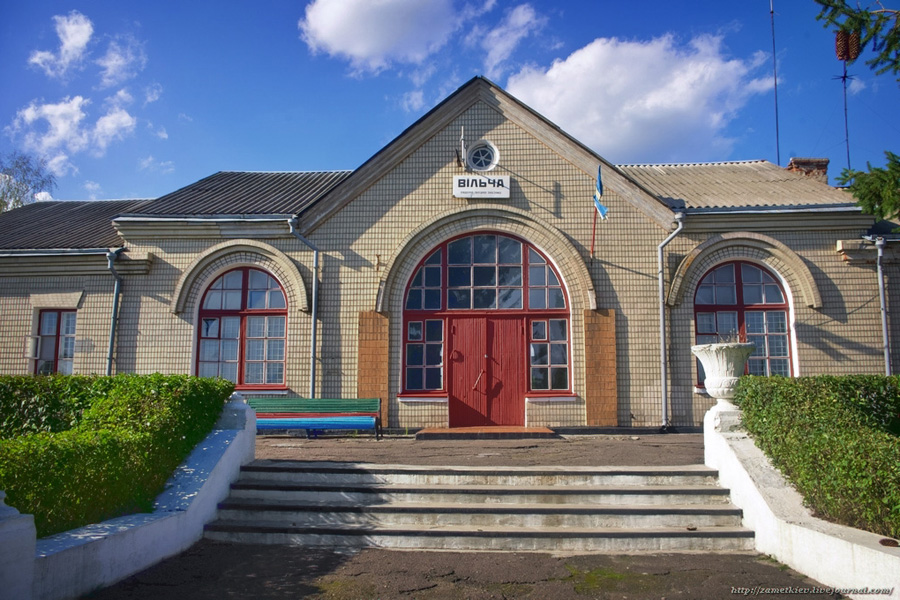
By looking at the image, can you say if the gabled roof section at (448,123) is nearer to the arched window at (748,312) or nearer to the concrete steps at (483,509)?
the arched window at (748,312)

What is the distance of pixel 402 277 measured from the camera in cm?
1312

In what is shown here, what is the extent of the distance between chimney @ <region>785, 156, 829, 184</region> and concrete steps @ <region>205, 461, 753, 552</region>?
35.0ft

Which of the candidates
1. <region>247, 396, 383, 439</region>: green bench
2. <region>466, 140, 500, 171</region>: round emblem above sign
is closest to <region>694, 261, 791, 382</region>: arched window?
<region>466, 140, 500, 171</region>: round emblem above sign

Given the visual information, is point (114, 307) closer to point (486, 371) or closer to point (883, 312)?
point (486, 371)

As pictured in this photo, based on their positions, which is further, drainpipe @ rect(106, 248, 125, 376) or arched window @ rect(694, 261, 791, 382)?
drainpipe @ rect(106, 248, 125, 376)

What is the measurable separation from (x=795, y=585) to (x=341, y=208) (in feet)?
33.5

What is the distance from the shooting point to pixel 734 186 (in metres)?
14.9

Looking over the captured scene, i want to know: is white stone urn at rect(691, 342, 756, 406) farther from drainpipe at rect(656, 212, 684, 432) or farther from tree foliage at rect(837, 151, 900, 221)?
drainpipe at rect(656, 212, 684, 432)

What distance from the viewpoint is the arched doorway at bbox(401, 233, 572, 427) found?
12820mm

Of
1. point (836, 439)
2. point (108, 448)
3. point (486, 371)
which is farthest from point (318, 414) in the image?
point (836, 439)

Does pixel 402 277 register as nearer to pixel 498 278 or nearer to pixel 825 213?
pixel 498 278

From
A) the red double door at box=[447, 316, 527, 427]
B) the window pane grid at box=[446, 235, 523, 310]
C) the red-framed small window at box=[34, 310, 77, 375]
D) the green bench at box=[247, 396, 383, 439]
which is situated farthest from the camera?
the red-framed small window at box=[34, 310, 77, 375]

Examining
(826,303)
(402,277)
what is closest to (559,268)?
(402,277)

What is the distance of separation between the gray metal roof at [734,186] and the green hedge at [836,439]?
5.82 meters
